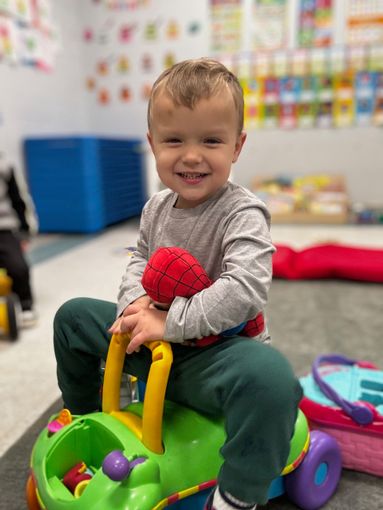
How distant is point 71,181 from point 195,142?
7.27 ft

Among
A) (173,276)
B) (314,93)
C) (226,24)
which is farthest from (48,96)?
(173,276)

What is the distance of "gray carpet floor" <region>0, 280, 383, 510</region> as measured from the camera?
724 millimetres

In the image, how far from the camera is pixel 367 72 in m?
3.06

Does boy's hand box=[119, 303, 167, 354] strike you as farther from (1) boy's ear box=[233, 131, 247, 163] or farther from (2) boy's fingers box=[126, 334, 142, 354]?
(1) boy's ear box=[233, 131, 247, 163]

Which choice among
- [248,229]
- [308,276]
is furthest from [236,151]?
[308,276]

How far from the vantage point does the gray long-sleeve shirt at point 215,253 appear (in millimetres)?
582

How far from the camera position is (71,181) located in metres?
2.71

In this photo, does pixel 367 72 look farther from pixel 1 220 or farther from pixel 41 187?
pixel 1 220

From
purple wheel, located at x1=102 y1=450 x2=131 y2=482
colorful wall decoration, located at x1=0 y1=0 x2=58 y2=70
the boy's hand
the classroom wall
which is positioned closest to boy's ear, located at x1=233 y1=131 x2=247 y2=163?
the boy's hand

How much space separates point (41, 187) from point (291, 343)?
6.56 ft

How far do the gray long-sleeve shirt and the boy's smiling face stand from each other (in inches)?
1.4

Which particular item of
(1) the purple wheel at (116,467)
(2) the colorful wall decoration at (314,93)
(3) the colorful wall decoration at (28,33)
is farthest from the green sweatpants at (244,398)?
(2) the colorful wall decoration at (314,93)

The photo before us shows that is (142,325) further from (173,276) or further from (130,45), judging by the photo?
(130,45)

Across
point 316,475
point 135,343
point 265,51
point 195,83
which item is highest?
point 265,51
